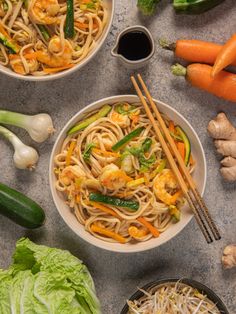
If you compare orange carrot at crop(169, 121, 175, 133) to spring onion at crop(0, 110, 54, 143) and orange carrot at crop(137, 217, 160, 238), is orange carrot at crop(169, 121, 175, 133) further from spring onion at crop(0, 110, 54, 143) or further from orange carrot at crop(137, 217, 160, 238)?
spring onion at crop(0, 110, 54, 143)

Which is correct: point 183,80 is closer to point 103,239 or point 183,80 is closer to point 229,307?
point 103,239

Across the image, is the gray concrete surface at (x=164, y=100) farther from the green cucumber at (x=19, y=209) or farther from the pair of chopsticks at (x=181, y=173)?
the pair of chopsticks at (x=181, y=173)

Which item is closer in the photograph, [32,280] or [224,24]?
[32,280]

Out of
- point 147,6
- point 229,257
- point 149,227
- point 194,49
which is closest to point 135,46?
point 147,6

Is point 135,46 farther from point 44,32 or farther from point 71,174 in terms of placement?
point 71,174

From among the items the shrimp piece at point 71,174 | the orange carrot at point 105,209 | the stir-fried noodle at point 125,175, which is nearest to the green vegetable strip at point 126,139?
the stir-fried noodle at point 125,175

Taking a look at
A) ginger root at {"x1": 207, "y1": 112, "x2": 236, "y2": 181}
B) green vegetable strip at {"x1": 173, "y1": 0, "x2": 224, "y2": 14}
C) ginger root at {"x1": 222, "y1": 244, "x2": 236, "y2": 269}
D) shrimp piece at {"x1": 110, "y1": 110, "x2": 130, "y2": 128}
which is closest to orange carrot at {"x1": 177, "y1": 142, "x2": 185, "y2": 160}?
ginger root at {"x1": 207, "y1": 112, "x2": 236, "y2": 181}

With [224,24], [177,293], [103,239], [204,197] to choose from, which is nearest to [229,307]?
[177,293]
